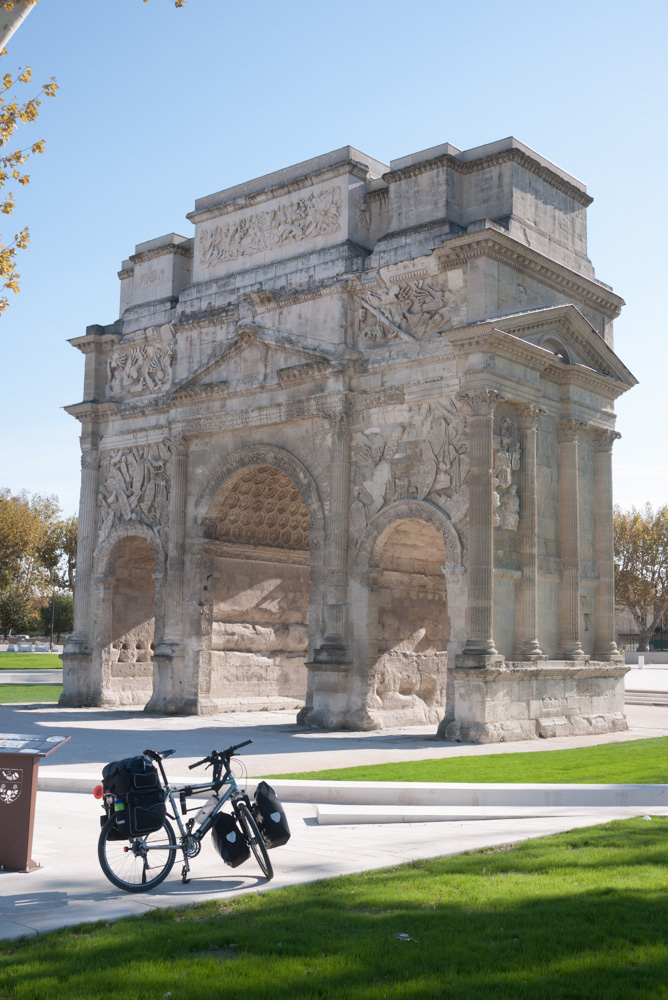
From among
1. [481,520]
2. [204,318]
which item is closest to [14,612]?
[204,318]

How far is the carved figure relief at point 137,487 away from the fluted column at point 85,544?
0.29 m

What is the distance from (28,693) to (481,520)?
656 inches

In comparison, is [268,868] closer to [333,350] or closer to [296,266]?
[333,350]

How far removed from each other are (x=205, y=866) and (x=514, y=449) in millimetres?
12514

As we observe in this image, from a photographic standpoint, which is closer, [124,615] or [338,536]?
[338,536]

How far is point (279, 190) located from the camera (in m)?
23.2

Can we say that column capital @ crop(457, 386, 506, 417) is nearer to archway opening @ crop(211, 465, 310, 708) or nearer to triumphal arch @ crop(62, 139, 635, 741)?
triumphal arch @ crop(62, 139, 635, 741)

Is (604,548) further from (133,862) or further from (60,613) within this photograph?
(60,613)

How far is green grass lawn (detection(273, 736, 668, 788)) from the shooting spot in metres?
12.2

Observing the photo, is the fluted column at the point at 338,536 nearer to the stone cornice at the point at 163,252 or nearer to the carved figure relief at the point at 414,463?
the carved figure relief at the point at 414,463

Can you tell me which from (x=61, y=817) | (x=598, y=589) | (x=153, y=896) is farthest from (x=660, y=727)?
(x=153, y=896)

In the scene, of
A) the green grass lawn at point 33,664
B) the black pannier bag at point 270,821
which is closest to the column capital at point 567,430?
the black pannier bag at point 270,821

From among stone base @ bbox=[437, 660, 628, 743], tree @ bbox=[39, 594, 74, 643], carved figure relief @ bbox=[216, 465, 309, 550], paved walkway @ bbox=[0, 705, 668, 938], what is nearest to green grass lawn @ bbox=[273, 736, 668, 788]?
paved walkway @ bbox=[0, 705, 668, 938]

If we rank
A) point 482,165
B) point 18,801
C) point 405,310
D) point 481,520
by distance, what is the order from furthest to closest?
point 482,165 < point 405,310 < point 481,520 < point 18,801
